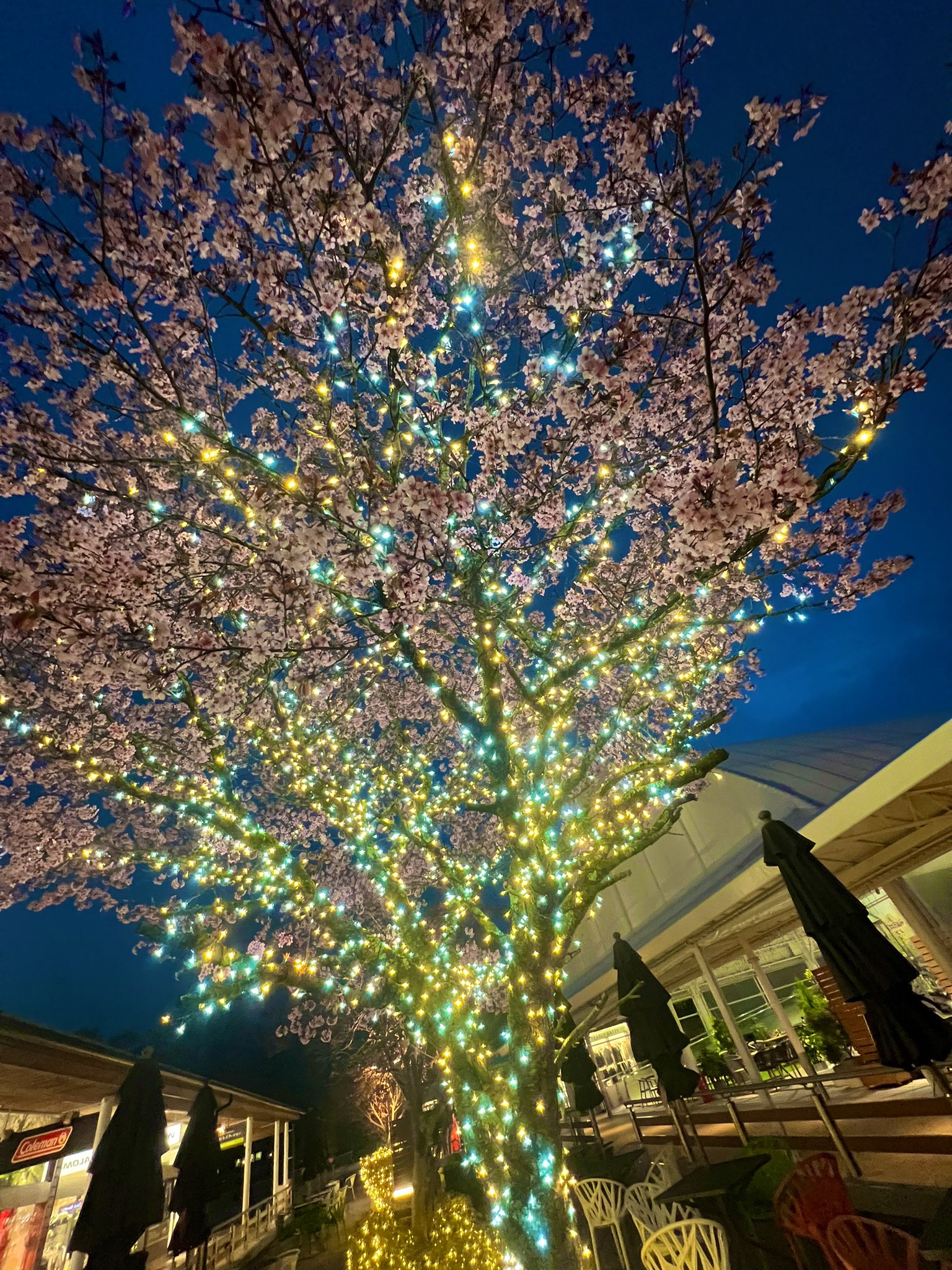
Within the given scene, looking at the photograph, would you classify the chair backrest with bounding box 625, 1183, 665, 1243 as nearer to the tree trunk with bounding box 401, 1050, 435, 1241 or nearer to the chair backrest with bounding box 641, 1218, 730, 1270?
the chair backrest with bounding box 641, 1218, 730, 1270

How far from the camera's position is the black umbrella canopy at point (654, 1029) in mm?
6785

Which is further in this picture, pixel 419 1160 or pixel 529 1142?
pixel 419 1160

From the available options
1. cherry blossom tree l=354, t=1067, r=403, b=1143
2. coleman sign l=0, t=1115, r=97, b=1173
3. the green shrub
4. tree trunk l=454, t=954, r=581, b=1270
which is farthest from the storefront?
cherry blossom tree l=354, t=1067, r=403, b=1143

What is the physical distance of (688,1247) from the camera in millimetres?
3785

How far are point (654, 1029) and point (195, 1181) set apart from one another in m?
6.55

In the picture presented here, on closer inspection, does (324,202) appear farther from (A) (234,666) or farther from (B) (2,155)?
(A) (234,666)

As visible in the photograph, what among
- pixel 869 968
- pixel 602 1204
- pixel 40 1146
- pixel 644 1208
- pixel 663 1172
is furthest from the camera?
pixel 663 1172

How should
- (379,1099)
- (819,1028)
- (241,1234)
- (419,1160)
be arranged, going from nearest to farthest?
(819,1028) < (241,1234) < (419,1160) < (379,1099)

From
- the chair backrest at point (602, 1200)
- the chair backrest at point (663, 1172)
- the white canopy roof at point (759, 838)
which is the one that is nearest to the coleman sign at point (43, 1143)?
the chair backrest at point (602, 1200)

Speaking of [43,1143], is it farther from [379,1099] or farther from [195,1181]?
[379,1099]

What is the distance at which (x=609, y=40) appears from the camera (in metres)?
5.69

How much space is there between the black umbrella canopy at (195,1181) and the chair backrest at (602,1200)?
4.97 meters

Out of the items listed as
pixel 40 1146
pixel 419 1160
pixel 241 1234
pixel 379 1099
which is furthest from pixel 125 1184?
pixel 379 1099

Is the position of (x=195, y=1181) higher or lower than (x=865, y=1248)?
higher
